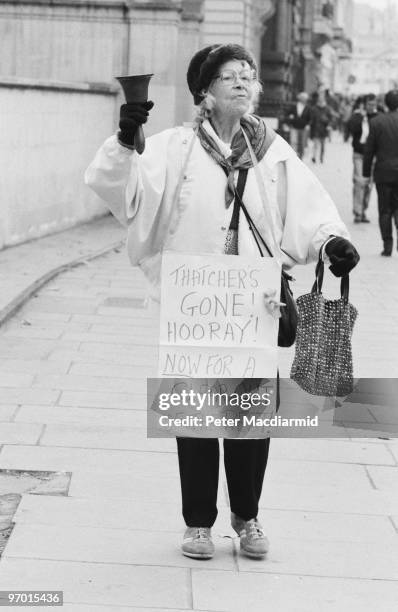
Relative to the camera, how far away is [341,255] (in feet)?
14.6

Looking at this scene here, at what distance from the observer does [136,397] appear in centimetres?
734

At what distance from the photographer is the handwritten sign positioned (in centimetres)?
448

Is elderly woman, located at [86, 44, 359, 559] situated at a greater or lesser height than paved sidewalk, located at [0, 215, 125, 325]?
greater

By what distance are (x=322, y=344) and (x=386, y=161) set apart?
11.3 m

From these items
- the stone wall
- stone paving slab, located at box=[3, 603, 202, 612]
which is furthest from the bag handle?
the stone wall

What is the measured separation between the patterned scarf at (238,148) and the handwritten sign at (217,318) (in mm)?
241

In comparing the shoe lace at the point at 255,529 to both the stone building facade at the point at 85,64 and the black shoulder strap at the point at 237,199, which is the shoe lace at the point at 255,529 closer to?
the black shoulder strap at the point at 237,199

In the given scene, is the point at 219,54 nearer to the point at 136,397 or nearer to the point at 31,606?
the point at 31,606

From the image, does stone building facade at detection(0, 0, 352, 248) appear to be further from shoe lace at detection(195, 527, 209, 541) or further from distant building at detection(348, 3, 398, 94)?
distant building at detection(348, 3, 398, 94)

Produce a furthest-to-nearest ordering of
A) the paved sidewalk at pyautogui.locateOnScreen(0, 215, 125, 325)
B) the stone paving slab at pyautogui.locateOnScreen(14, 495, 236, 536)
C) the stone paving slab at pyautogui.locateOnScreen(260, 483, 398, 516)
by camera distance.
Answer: the paved sidewalk at pyautogui.locateOnScreen(0, 215, 125, 325), the stone paving slab at pyautogui.locateOnScreen(260, 483, 398, 516), the stone paving slab at pyautogui.locateOnScreen(14, 495, 236, 536)

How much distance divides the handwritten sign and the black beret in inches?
23.3

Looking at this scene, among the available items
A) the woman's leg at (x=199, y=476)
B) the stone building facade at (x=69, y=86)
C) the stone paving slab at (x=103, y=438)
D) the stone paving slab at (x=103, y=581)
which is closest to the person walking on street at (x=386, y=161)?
the stone building facade at (x=69, y=86)

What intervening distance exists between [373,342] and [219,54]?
17.4ft

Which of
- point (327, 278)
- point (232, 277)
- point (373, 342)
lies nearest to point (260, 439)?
point (232, 277)
